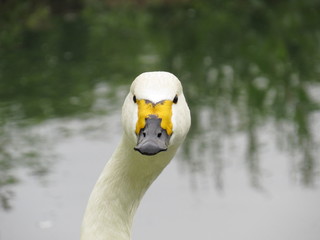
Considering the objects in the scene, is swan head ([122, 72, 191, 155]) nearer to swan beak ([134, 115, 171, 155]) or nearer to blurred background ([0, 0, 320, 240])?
swan beak ([134, 115, 171, 155])

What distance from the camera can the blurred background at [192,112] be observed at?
402 centimetres

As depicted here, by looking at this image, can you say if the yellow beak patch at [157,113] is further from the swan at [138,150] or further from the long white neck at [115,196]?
the long white neck at [115,196]

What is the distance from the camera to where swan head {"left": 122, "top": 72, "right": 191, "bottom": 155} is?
5.16ft

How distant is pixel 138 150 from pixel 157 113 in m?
0.13

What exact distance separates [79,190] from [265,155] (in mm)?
1399

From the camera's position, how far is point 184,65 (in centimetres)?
739

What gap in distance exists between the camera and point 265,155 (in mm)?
4789

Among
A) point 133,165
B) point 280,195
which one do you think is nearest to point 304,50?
point 280,195

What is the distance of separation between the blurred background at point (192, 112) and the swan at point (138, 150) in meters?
1.81

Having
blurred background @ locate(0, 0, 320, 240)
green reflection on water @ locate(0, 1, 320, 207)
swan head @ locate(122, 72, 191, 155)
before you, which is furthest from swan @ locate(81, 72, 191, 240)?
green reflection on water @ locate(0, 1, 320, 207)

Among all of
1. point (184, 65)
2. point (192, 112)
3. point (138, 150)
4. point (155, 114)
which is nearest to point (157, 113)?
point (155, 114)

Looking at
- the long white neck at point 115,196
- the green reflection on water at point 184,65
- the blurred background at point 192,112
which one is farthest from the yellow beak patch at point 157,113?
the green reflection on water at point 184,65

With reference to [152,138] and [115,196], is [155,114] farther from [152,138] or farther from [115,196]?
[115,196]

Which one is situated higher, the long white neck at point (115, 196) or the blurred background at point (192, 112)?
the blurred background at point (192, 112)
